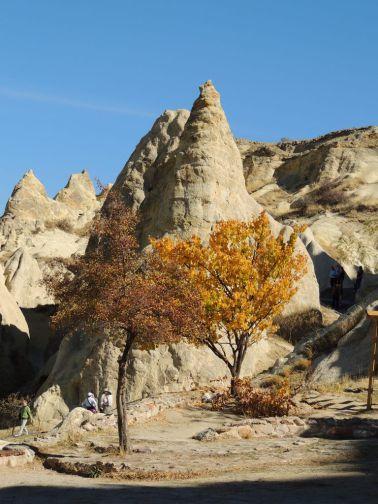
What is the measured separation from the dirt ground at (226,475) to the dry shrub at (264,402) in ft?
8.38

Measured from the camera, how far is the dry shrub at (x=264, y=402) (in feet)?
70.4

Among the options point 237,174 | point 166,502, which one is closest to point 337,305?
point 237,174

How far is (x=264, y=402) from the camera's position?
71.7 feet

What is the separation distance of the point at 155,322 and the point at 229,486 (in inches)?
196

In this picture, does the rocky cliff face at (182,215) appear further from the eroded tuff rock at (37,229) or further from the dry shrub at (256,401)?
the eroded tuff rock at (37,229)

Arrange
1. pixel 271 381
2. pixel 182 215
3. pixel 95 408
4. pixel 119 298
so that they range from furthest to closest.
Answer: pixel 182 215
pixel 271 381
pixel 95 408
pixel 119 298

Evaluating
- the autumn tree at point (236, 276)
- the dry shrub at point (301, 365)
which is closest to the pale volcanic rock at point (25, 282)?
the dry shrub at point (301, 365)

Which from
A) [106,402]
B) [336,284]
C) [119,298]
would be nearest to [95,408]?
[106,402]

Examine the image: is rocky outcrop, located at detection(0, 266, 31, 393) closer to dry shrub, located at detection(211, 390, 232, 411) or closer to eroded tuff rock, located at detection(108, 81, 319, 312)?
eroded tuff rock, located at detection(108, 81, 319, 312)

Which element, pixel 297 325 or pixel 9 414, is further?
pixel 297 325

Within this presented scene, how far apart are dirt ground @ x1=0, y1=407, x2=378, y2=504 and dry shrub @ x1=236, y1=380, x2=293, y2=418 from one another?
2555 millimetres

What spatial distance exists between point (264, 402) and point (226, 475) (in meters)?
7.48

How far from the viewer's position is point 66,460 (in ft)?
54.3

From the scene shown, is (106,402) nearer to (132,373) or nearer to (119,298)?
(132,373)
